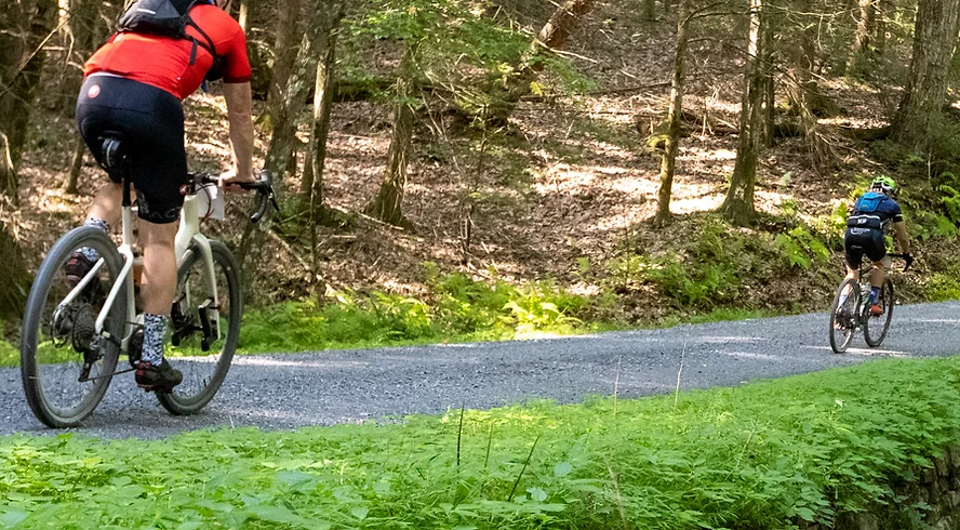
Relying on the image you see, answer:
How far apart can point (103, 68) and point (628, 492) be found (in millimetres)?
2942

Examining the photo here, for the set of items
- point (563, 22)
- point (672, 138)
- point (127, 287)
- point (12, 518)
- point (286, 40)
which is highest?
point (563, 22)

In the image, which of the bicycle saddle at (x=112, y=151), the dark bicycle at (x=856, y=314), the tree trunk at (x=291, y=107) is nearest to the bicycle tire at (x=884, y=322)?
the dark bicycle at (x=856, y=314)

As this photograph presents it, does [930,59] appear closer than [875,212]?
No

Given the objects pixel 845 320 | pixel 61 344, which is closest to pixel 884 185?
pixel 845 320

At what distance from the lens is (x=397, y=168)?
15.5 m

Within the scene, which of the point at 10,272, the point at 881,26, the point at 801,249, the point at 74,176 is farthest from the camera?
the point at 881,26

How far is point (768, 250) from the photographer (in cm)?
1678

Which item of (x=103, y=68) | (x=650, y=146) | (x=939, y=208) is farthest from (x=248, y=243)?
(x=939, y=208)

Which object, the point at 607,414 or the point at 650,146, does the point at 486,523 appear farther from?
the point at 650,146

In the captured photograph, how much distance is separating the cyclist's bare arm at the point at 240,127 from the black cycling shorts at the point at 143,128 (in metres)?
0.31

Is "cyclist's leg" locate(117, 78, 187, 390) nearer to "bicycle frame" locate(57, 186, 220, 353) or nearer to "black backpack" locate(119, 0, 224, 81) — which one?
"bicycle frame" locate(57, 186, 220, 353)

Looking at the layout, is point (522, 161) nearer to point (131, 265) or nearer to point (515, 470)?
point (131, 265)

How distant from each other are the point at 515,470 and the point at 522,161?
1275cm

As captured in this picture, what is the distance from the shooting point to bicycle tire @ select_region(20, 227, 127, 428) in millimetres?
4027
